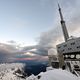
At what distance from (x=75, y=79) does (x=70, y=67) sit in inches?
1788

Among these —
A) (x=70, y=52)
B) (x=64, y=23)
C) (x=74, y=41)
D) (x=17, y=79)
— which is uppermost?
(x=64, y=23)

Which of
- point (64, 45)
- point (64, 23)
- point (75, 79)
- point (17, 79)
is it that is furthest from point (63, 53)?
point (17, 79)

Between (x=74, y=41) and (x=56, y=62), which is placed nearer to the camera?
(x=74, y=41)

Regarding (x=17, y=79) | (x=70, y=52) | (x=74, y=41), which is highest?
(x=74, y=41)

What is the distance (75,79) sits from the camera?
21.8 meters

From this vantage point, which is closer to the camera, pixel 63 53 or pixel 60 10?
pixel 63 53

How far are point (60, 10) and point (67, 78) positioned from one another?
325 ft

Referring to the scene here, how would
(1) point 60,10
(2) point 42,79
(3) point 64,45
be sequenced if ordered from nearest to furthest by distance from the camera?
(2) point 42,79 < (3) point 64,45 < (1) point 60,10

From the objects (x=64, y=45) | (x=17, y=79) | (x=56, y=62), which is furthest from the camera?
(x=17, y=79)

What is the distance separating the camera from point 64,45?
70562 mm

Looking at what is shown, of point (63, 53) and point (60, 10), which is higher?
point (60, 10)

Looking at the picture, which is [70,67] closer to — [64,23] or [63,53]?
[63,53]

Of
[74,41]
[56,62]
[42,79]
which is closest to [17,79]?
[56,62]

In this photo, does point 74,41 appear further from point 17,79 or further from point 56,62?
point 17,79
